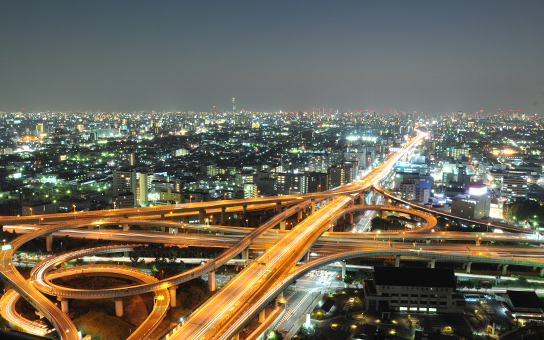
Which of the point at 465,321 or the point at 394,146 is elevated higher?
the point at 394,146

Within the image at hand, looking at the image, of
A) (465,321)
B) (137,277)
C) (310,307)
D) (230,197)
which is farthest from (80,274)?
(230,197)

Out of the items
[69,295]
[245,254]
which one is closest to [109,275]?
[69,295]

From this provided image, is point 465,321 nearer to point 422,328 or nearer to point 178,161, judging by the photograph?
point 422,328

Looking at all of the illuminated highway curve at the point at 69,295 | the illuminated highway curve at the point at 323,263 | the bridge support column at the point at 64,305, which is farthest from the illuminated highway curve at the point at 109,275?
the illuminated highway curve at the point at 323,263

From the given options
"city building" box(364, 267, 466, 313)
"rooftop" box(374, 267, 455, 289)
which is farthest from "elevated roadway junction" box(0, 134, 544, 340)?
"city building" box(364, 267, 466, 313)

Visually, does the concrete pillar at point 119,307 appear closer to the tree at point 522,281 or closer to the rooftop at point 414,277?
the rooftop at point 414,277
